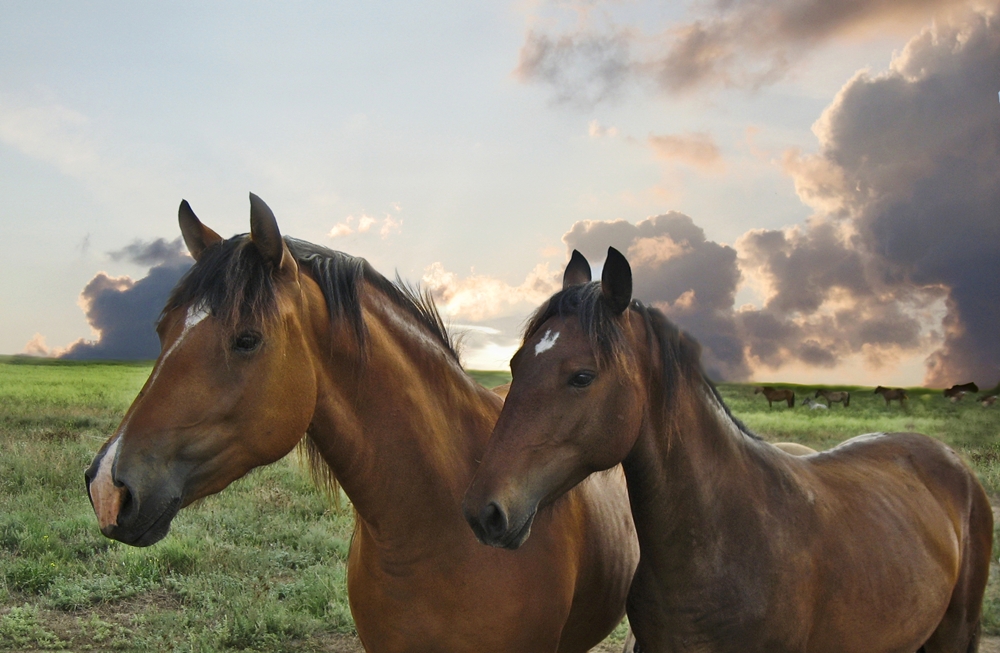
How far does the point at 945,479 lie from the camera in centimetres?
400

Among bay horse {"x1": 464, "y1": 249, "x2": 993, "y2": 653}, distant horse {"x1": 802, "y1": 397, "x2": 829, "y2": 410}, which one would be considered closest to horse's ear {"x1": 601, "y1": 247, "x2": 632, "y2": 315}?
bay horse {"x1": 464, "y1": 249, "x2": 993, "y2": 653}

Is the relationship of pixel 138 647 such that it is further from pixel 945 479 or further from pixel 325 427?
pixel 945 479

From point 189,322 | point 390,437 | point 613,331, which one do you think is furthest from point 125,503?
point 613,331

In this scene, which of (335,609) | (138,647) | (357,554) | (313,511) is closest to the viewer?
(357,554)

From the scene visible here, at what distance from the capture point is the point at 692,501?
9.30 feet

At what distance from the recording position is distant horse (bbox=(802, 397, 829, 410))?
1065 inches

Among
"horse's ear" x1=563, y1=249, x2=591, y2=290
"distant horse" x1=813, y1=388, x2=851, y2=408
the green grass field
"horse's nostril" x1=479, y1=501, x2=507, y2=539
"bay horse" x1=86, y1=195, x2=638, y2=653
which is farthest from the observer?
"distant horse" x1=813, y1=388, x2=851, y2=408

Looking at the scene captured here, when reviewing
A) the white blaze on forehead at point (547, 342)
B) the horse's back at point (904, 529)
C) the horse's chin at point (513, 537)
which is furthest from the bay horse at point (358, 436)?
the horse's back at point (904, 529)

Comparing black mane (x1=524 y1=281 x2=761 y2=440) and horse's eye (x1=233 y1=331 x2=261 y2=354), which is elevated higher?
black mane (x1=524 y1=281 x2=761 y2=440)

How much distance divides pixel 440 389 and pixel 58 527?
658 centimetres

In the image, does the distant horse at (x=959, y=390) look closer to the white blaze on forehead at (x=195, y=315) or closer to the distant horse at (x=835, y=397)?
the distant horse at (x=835, y=397)

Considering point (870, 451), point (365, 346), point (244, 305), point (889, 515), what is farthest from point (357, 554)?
point (870, 451)

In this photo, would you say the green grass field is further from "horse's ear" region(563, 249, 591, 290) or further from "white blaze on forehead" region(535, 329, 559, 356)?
"horse's ear" region(563, 249, 591, 290)

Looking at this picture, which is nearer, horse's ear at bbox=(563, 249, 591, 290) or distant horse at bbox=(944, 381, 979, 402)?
horse's ear at bbox=(563, 249, 591, 290)
